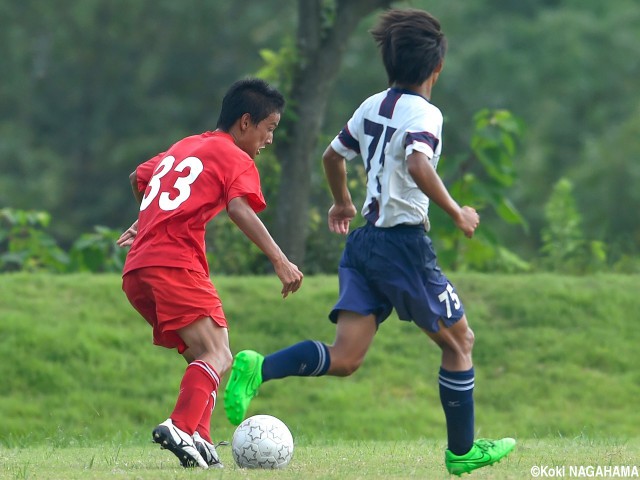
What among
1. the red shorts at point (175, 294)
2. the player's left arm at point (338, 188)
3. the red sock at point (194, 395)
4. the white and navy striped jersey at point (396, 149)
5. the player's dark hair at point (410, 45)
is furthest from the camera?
the player's left arm at point (338, 188)

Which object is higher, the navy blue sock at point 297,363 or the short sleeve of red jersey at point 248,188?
the short sleeve of red jersey at point 248,188

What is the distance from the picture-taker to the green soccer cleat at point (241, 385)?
242 inches

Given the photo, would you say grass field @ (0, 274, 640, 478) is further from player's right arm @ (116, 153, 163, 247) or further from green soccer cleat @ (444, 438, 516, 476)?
green soccer cleat @ (444, 438, 516, 476)

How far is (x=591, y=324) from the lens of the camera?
1206 centimetres

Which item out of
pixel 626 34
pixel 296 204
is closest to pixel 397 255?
pixel 296 204

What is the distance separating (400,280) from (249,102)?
1344mm

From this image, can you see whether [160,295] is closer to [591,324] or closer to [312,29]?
[591,324]

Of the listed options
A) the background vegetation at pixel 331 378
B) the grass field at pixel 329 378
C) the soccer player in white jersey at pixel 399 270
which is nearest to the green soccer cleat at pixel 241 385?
the soccer player in white jersey at pixel 399 270

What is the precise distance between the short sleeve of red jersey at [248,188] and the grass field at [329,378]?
2.75 metres

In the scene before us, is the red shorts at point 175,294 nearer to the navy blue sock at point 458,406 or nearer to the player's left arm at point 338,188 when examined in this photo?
the player's left arm at point 338,188

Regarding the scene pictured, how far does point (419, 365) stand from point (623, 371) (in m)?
1.75

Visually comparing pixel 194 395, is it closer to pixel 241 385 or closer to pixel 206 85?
pixel 241 385

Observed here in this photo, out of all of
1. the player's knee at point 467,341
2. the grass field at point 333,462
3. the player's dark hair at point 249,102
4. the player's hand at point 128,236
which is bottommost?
the grass field at point 333,462

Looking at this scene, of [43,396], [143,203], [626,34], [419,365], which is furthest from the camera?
[626,34]
